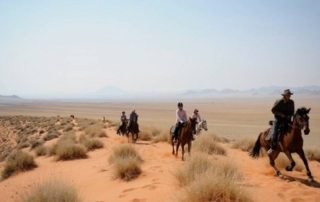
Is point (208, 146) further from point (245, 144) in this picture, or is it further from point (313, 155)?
point (313, 155)

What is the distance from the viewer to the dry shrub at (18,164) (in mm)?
15969

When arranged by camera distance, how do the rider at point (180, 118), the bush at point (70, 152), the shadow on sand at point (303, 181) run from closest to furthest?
the shadow on sand at point (303, 181) → the rider at point (180, 118) → the bush at point (70, 152)

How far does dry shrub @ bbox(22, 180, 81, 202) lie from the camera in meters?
6.86

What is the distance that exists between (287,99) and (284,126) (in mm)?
803

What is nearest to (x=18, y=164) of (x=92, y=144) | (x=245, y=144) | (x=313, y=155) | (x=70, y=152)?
(x=70, y=152)

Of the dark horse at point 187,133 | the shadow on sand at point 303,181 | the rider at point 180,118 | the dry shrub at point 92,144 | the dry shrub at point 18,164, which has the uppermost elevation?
the rider at point 180,118

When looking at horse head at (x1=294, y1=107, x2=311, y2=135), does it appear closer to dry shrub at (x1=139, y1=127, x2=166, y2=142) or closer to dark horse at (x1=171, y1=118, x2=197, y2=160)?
dark horse at (x1=171, y1=118, x2=197, y2=160)

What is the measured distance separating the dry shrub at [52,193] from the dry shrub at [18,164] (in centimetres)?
956

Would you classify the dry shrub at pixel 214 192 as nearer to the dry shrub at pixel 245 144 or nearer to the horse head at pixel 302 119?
the horse head at pixel 302 119

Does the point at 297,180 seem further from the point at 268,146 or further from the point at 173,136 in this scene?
the point at 173,136

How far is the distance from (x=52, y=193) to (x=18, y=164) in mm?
10102

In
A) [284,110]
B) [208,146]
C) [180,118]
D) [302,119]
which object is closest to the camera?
[302,119]

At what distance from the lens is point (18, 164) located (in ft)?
52.5

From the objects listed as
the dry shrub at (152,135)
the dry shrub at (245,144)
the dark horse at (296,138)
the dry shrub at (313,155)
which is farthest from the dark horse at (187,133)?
the dry shrub at (152,135)
